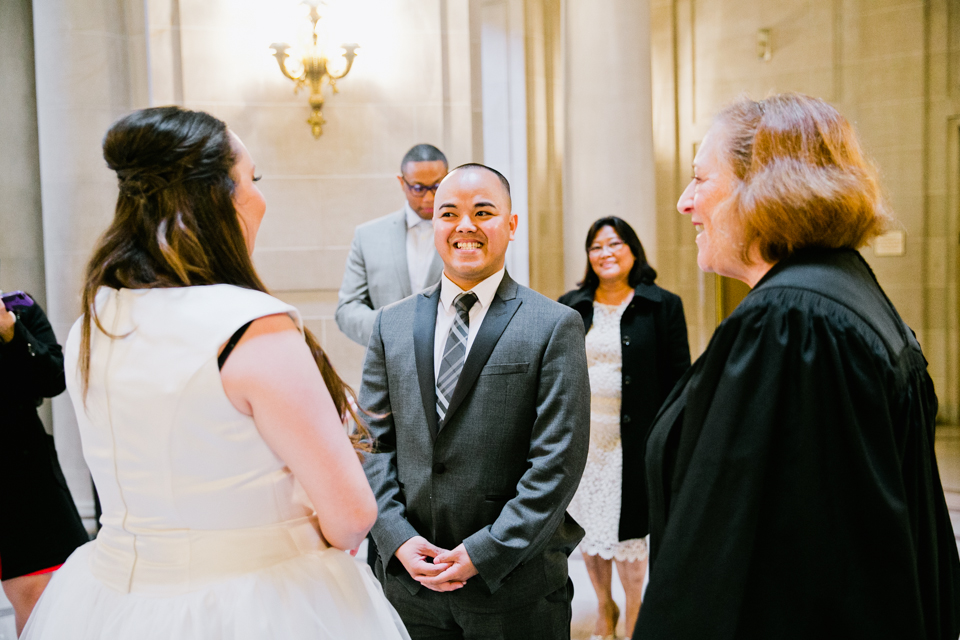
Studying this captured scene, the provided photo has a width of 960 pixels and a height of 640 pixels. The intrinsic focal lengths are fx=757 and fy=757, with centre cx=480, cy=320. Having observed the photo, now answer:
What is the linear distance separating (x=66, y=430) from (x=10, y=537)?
7.47 feet

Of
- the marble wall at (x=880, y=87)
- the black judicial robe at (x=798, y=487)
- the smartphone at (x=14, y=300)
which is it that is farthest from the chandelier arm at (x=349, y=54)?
the black judicial robe at (x=798, y=487)

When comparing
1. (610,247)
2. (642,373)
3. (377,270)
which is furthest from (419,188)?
(642,373)

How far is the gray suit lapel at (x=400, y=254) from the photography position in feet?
11.8

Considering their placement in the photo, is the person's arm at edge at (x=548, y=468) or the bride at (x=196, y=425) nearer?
the bride at (x=196, y=425)

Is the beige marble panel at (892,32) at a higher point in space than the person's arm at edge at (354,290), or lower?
higher

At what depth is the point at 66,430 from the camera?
4691 mm

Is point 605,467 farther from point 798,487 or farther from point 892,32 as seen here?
point 892,32

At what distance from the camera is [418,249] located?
363 cm

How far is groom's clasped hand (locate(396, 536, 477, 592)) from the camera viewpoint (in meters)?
1.78

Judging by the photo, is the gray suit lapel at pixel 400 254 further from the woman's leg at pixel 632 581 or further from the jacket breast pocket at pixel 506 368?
the jacket breast pocket at pixel 506 368

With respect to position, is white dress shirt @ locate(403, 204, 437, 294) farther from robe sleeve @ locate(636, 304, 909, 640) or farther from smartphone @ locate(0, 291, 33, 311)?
robe sleeve @ locate(636, 304, 909, 640)

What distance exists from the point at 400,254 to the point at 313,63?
1.93m

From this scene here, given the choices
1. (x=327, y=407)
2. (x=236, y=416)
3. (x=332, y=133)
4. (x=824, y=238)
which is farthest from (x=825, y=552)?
(x=332, y=133)

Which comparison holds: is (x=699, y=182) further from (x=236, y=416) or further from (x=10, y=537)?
(x=10, y=537)
